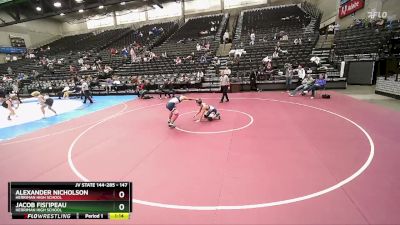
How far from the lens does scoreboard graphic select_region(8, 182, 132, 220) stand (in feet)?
8.00

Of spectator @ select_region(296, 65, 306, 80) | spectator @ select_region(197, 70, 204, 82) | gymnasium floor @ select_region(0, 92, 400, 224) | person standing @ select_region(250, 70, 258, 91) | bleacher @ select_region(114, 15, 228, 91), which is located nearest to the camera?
gymnasium floor @ select_region(0, 92, 400, 224)

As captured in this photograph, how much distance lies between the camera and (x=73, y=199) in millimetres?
2463

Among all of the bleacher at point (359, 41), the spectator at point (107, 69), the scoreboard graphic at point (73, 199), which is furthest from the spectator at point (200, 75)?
the scoreboard graphic at point (73, 199)

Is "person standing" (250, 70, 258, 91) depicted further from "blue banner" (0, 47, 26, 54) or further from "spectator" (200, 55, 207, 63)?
"blue banner" (0, 47, 26, 54)

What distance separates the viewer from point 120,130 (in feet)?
26.4

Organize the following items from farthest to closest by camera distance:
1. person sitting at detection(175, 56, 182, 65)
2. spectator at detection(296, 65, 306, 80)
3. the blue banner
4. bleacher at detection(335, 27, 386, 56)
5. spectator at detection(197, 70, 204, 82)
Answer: the blue banner
person sitting at detection(175, 56, 182, 65)
spectator at detection(197, 70, 204, 82)
bleacher at detection(335, 27, 386, 56)
spectator at detection(296, 65, 306, 80)

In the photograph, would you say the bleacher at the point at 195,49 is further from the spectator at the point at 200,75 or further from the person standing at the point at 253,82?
the person standing at the point at 253,82

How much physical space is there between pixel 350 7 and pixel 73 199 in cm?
2468

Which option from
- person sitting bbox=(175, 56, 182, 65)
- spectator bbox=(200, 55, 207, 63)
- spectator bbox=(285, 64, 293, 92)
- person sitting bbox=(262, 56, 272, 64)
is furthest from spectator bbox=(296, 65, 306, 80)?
person sitting bbox=(175, 56, 182, 65)

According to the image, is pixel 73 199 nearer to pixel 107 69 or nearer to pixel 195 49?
pixel 195 49

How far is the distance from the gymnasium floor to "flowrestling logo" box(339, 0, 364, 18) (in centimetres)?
1450

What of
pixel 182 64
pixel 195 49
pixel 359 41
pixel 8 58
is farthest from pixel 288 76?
pixel 8 58

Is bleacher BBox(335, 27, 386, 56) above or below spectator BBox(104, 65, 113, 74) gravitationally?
above

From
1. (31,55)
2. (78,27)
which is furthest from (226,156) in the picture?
(78,27)
